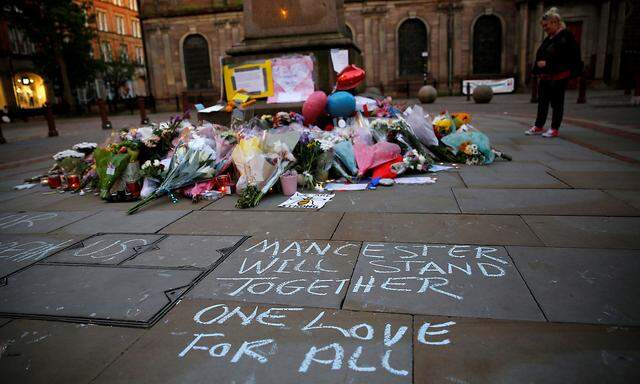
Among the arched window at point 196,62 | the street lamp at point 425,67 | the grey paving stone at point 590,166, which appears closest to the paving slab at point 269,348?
the grey paving stone at point 590,166

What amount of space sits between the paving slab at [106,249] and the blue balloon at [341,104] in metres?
3.31

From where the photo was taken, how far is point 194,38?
27.0 meters

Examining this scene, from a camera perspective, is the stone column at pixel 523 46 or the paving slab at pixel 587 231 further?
the stone column at pixel 523 46

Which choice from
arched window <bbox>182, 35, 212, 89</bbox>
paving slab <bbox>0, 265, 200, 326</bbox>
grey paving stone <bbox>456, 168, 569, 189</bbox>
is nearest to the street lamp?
arched window <bbox>182, 35, 212, 89</bbox>

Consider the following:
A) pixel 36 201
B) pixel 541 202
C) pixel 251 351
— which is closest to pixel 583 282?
pixel 541 202

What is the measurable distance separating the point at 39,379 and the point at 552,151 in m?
6.34

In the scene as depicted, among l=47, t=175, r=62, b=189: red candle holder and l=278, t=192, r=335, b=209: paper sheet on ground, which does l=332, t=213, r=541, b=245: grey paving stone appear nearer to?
l=278, t=192, r=335, b=209: paper sheet on ground

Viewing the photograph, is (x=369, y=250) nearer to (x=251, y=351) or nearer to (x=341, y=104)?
(x=251, y=351)

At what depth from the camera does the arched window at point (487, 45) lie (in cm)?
2417

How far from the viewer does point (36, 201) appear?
4969 millimetres

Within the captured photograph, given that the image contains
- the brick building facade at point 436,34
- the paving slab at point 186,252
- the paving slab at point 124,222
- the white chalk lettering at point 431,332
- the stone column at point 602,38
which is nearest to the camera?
the white chalk lettering at point 431,332

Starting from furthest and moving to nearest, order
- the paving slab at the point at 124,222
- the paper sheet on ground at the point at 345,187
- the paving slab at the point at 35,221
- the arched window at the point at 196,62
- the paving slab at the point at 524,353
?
the arched window at the point at 196,62
the paper sheet on ground at the point at 345,187
the paving slab at the point at 35,221
the paving slab at the point at 124,222
the paving slab at the point at 524,353

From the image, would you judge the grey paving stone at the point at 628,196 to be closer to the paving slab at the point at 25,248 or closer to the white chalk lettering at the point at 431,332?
the white chalk lettering at the point at 431,332

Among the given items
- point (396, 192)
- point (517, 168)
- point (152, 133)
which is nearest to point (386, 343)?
point (396, 192)
